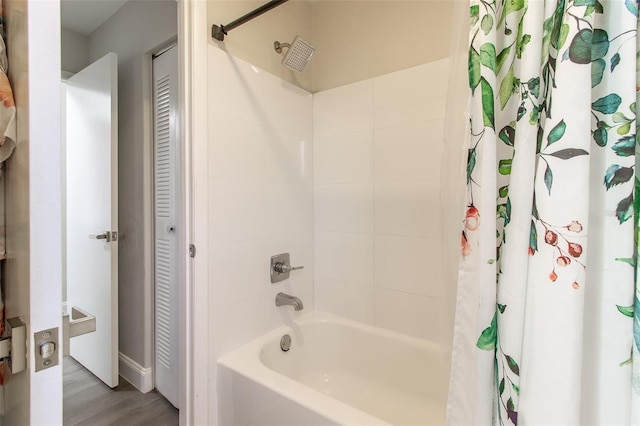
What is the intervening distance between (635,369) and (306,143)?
1.60 meters

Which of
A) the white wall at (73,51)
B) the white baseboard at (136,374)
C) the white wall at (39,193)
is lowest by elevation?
the white baseboard at (136,374)

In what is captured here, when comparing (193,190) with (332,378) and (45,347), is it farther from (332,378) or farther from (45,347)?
(332,378)

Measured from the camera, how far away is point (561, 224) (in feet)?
1.71

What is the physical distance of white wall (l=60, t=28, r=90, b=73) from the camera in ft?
7.36

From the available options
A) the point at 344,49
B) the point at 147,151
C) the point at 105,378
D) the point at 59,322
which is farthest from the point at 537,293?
the point at 105,378

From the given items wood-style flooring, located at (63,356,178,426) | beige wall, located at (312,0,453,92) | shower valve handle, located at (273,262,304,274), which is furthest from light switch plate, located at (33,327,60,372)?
beige wall, located at (312,0,453,92)

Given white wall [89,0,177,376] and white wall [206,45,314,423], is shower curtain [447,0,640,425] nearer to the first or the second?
white wall [206,45,314,423]

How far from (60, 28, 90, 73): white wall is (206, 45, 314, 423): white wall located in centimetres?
175

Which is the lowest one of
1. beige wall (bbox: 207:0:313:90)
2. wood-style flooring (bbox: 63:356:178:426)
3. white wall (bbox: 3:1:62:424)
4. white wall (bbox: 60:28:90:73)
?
wood-style flooring (bbox: 63:356:178:426)

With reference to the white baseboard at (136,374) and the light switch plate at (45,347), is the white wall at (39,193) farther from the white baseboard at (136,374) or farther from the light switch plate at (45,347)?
the white baseboard at (136,374)

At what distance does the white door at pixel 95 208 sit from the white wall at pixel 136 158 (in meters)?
0.13

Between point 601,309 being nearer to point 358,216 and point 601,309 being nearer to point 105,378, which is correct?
point 358,216

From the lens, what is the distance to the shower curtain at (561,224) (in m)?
0.51

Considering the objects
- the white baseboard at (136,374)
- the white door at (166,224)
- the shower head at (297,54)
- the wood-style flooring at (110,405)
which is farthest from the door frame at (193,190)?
the white baseboard at (136,374)
